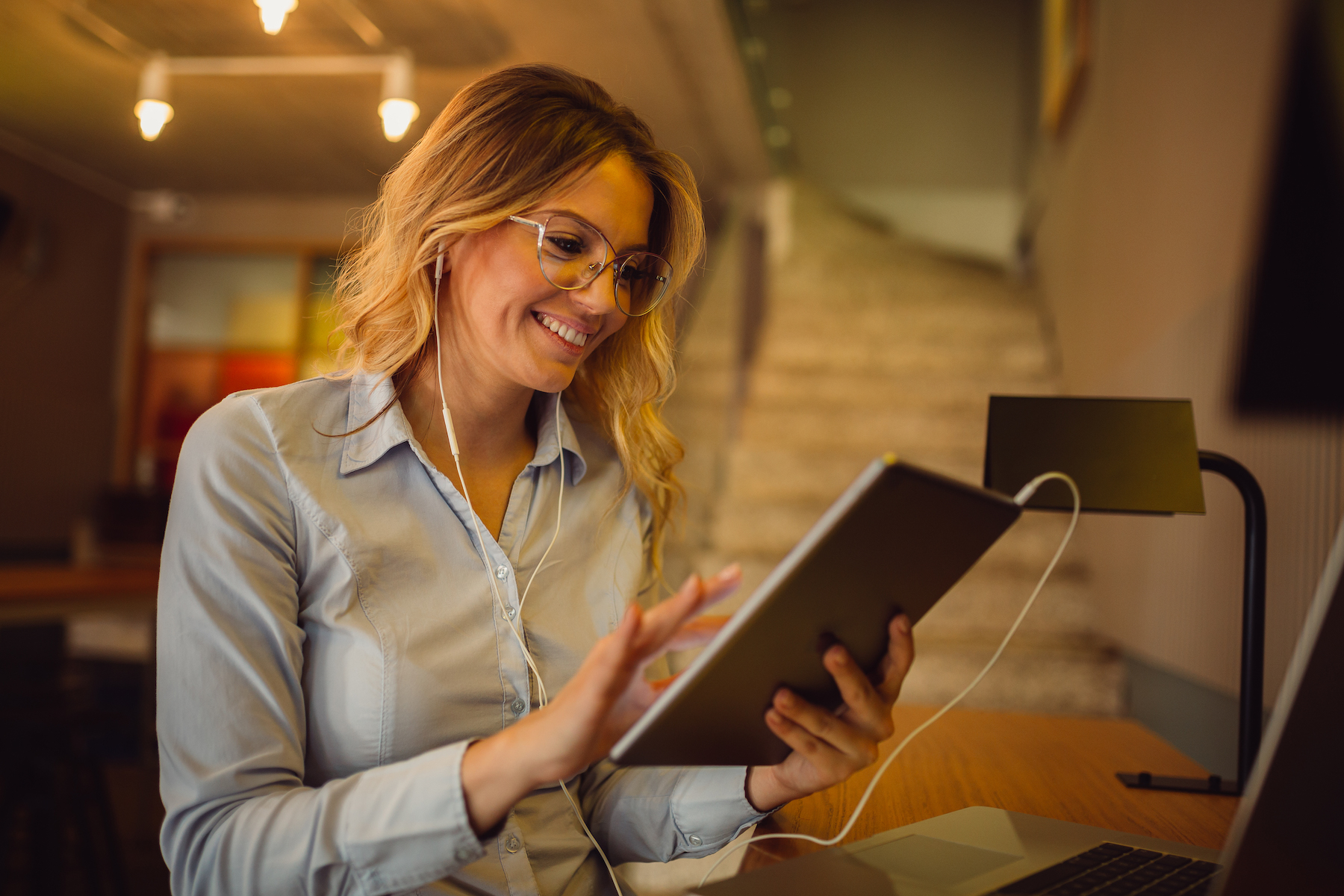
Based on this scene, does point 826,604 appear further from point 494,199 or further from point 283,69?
point 283,69

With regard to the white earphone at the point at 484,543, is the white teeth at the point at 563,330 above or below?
above

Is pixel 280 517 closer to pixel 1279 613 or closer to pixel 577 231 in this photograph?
pixel 577 231

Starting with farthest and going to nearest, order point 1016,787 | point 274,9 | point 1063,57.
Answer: point 1063,57 < point 274,9 < point 1016,787

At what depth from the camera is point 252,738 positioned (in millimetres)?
813

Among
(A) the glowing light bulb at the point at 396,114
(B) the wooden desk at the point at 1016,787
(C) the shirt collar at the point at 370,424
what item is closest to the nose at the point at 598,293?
(C) the shirt collar at the point at 370,424

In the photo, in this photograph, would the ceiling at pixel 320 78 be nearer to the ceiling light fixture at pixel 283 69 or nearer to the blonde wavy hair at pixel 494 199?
the ceiling light fixture at pixel 283 69

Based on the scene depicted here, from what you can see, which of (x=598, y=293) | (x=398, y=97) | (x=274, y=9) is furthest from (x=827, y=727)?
(x=398, y=97)

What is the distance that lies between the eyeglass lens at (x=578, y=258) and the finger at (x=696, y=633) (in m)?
0.44

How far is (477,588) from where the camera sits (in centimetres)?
103

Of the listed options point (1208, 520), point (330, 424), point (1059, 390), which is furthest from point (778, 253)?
point (330, 424)

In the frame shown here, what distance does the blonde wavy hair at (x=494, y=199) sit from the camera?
103cm

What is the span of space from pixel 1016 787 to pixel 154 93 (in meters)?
4.68

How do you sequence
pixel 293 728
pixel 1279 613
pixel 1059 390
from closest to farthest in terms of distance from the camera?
pixel 293 728 → pixel 1279 613 → pixel 1059 390

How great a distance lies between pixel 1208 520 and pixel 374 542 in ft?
5.34
